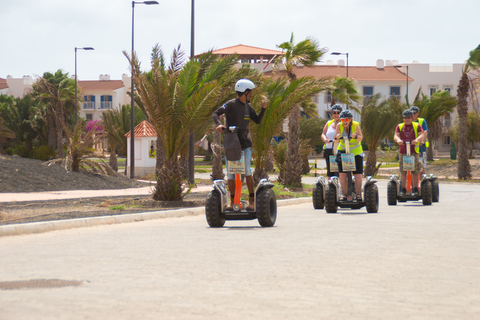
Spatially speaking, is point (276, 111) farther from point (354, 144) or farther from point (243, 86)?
point (243, 86)

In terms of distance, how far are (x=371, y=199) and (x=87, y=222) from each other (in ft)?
17.6

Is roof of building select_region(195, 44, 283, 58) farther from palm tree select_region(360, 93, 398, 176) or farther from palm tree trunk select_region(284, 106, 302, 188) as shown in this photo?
palm tree trunk select_region(284, 106, 302, 188)

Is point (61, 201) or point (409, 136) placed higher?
point (409, 136)

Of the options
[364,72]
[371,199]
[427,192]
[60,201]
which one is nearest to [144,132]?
[60,201]

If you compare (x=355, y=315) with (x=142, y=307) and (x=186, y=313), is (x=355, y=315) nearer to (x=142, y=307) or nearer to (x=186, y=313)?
(x=186, y=313)

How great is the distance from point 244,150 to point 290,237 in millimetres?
1718

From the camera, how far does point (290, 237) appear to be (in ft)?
31.1

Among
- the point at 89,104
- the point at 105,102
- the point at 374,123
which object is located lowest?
the point at 374,123

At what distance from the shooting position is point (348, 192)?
1365 cm

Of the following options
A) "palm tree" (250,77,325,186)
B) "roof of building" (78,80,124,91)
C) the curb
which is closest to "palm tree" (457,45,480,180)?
"palm tree" (250,77,325,186)

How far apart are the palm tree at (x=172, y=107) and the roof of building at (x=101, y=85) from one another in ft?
286

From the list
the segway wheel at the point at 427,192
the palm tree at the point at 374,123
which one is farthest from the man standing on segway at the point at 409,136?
the palm tree at the point at 374,123

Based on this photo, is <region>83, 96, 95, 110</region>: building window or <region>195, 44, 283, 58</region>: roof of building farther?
<region>83, 96, 95, 110</region>: building window

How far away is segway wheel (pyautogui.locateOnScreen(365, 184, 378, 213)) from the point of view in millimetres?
13648
